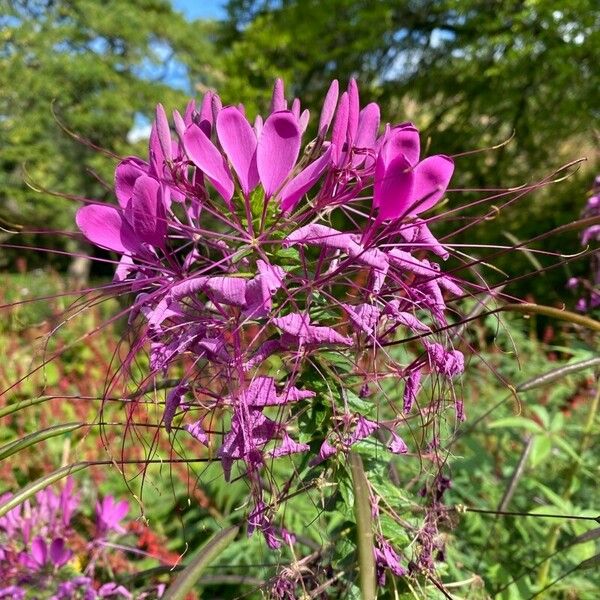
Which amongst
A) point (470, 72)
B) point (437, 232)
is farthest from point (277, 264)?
point (470, 72)

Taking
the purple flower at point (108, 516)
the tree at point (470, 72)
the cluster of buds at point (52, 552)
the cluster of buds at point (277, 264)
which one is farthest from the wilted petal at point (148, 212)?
the tree at point (470, 72)

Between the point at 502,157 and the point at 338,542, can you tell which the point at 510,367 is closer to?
the point at 338,542

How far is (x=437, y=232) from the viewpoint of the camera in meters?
5.58

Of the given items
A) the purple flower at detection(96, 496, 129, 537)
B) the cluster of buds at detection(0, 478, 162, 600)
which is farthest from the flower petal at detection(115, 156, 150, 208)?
the purple flower at detection(96, 496, 129, 537)

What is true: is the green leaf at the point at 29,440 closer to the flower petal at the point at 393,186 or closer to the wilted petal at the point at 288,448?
the wilted petal at the point at 288,448

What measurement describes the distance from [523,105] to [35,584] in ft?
20.1

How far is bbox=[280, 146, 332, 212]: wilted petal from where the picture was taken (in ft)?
1.86

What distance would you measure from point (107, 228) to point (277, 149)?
7.3 inches

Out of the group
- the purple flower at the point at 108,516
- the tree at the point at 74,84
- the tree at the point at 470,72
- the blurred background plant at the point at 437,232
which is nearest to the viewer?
the blurred background plant at the point at 437,232

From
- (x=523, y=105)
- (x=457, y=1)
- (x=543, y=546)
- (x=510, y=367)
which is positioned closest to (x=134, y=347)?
(x=543, y=546)

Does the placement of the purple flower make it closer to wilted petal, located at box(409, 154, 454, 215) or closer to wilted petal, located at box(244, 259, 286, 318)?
wilted petal, located at box(244, 259, 286, 318)

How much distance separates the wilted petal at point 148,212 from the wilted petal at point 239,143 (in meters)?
0.07

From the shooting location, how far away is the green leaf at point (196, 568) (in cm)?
46

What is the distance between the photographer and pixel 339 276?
60 cm
